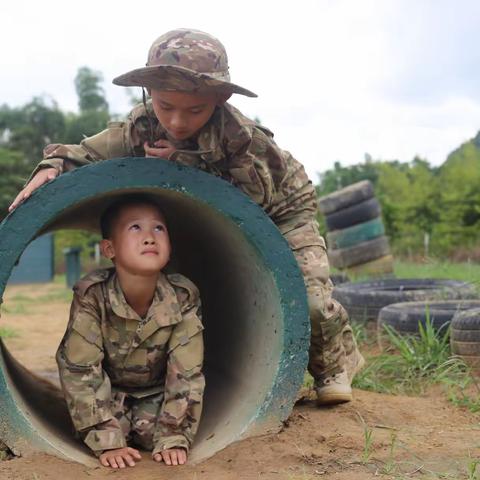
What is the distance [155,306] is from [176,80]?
0.86m

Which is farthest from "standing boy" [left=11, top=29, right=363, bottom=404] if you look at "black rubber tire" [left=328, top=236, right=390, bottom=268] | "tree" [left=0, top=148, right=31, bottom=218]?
"tree" [left=0, top=148, right=31, bottom=218]

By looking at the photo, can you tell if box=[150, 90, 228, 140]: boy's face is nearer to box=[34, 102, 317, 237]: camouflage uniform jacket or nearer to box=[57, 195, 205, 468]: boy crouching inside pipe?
box=[34, 102, 317, 237]: camouflage uniform jacket

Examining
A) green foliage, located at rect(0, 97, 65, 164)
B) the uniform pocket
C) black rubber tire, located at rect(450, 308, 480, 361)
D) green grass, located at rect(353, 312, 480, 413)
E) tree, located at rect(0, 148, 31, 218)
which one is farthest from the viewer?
green foliage, located at rect(0, 97, 65, 164)

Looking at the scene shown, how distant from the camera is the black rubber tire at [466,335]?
14.4 ft

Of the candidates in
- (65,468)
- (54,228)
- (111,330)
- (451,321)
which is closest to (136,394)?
(111,330)

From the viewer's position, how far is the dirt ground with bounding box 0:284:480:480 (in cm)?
271

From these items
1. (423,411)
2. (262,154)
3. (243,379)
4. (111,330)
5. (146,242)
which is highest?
(262,154)

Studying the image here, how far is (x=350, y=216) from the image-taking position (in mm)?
10711

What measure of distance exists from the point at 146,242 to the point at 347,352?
1.26 meters

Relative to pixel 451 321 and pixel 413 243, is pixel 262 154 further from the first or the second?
pixel 413 243

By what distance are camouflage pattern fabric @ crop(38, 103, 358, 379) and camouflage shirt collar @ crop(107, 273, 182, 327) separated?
0.51 m

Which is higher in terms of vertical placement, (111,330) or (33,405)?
(111,330)

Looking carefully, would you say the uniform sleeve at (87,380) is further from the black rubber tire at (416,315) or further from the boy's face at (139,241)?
the black rubber tire at (416,315)

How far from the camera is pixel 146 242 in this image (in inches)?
123
